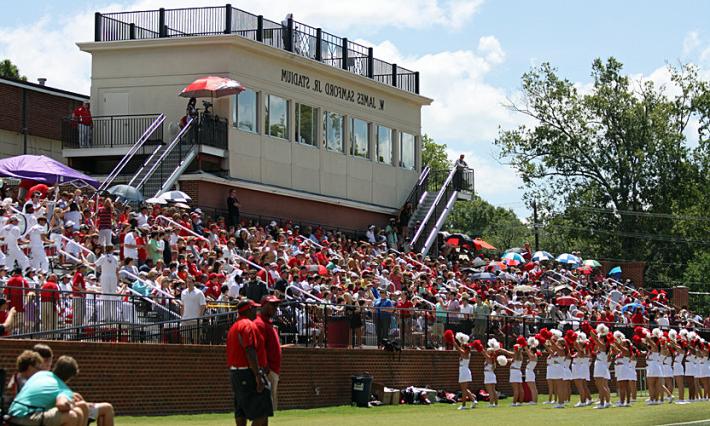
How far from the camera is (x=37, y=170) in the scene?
32531 mm

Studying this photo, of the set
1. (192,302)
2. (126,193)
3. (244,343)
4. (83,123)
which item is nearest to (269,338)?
(244,343)

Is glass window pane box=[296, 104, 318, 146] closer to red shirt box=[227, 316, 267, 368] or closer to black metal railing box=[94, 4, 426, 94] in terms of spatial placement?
black metal railing box=[94, 4, 426, 94]

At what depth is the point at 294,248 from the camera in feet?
118

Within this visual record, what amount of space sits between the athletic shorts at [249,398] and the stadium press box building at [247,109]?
22550 millimetres

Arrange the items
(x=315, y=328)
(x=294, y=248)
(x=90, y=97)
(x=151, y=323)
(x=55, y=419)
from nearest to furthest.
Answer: (x=55, y=419) < (x=151, y=323) < (x=315, y=328) < (x=294, y=248) < (x=90, y=97)

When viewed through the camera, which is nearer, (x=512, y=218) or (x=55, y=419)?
(x=55, y=419)

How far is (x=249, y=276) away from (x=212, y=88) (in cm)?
1163

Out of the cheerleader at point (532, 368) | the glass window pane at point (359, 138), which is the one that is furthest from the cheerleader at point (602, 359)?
the glass window pane at point (359, 138)

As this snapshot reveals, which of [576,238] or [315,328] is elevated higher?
[576,238]

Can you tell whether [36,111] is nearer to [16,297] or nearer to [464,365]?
[464,365]

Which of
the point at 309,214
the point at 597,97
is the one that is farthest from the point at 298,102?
the point at 597,97

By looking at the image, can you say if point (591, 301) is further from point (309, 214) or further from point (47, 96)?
point (47, 96)

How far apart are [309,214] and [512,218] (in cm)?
9808

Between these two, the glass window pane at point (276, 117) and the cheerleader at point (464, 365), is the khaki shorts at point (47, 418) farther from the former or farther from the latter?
the glass window pane at point (276, 117)
